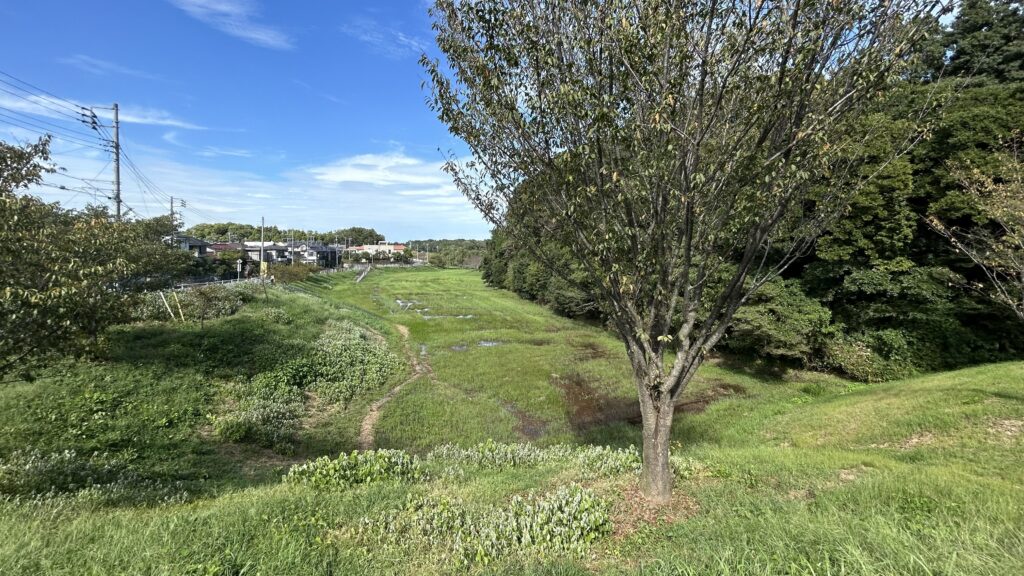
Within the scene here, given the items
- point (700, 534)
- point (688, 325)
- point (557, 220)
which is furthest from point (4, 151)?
point (700, 534)

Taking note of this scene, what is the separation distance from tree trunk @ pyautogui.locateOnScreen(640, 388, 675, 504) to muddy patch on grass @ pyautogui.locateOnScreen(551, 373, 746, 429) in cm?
931

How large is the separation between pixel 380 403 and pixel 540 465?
1073 cm

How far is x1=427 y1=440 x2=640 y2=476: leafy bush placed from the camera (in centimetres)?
773

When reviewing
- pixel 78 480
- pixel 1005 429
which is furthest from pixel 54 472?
pixel 1005 429

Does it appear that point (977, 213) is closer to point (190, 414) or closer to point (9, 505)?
point (9, 505)

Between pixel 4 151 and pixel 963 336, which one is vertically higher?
pixel 4 151

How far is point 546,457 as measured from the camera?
9.24m

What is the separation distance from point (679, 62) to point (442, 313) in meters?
40.2

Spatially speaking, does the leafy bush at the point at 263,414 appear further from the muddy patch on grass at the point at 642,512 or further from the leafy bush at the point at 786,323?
the leafy bush at the point at 786,323

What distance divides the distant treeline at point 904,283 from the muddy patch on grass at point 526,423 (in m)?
11.8

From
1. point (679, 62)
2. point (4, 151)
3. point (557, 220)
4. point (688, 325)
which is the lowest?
point (688, 325)

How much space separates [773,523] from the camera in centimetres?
459

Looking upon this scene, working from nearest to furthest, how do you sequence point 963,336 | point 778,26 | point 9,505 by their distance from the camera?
point 778,26 < point 9,505 < point 963,336

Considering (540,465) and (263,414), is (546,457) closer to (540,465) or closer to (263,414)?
(540,465)
